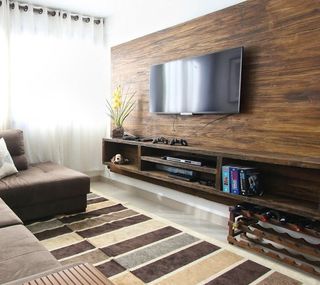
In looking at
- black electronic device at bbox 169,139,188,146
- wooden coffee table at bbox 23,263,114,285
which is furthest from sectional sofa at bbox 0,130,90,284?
black electronic device at bbox 169,139,188,146

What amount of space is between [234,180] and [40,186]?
1.74 metres

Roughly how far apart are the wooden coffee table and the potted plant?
2609mm

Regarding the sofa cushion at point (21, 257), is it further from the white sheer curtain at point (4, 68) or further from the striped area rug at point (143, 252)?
the white sheer curtain at point (4, 68)

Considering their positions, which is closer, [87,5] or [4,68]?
[4,68]

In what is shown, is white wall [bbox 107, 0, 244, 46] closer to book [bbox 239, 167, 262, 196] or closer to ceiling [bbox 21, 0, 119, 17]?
ceiling [bbox 21, 0, 119, 17]

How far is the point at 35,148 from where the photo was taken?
3773 mm

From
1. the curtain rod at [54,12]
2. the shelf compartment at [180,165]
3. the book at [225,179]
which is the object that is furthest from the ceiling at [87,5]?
the book at [225,179]

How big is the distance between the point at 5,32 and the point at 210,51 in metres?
2.53

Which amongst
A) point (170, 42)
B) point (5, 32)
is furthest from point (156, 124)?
point (5, 32)

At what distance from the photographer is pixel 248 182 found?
2.12 m

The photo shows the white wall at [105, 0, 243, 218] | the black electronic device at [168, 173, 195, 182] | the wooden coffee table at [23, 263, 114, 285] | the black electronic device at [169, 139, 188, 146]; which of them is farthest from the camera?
the black electronic device at [169, 139, 188, 146]

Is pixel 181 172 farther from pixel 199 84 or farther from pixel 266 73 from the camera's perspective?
pixel 266 73

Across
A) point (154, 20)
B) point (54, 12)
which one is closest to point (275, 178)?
point (154, 20)

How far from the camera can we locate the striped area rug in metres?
1.84
